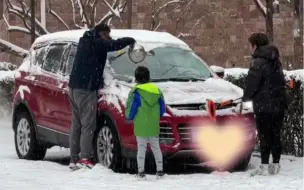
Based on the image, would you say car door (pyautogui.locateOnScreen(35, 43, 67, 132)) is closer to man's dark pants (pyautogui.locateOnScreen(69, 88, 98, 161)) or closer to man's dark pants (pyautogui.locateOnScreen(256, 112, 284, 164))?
man's dark pants (pyautogui.locateOnScreen(69, 88, 98, 161))

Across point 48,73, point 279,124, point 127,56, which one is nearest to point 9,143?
point 48,73

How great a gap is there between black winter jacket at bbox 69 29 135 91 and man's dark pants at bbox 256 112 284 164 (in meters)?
1.79

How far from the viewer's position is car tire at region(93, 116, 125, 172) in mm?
9922

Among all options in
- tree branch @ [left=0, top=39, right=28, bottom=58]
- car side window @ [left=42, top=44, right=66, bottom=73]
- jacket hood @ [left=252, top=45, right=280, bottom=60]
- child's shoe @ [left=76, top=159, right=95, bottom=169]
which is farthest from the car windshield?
tree branch @ [left=0, top=39, right=28, bottom=58]

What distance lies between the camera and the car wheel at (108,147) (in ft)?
32.6

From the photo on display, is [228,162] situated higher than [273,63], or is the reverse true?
A: [273,63]

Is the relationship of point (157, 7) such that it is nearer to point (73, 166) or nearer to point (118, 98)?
point (73, 166)

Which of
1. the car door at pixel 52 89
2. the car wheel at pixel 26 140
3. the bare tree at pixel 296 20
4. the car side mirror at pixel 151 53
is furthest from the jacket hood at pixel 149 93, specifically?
the bare tree at pixel 296 20

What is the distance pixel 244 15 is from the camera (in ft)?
86.6

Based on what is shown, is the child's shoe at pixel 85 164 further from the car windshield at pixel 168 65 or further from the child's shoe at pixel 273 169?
the child's shoe at pixel 273 169

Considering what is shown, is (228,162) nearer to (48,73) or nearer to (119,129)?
(119,129)

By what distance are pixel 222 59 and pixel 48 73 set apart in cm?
1466

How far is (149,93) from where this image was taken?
939cm

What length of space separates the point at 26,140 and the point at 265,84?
3.80 meters
